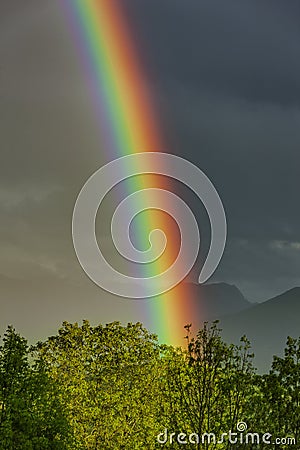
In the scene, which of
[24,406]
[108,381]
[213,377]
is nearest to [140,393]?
[108,381]

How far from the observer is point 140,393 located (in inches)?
1205

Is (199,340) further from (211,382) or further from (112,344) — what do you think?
(112,344)

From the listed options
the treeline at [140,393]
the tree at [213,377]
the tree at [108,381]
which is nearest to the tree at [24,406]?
the treeline at [140,393]

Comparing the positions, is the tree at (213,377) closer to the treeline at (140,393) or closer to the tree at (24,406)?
the treeline at (140,393)

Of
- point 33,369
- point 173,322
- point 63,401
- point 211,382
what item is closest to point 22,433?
point 33,369

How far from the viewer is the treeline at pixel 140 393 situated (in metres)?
19.2

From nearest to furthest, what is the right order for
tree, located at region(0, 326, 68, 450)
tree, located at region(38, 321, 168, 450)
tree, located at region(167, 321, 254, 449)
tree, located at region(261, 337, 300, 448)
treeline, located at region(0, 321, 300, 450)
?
1. tree, located at region(261, 337, 300, 448)
2. treeline, located at region(0, 321, 300, 450)
3. tree, located at region(167, 321, 254, 449)
4. tree, located at region(0, 326, 68, 450)
5. tree, located at region(38, 321, 168, 450)

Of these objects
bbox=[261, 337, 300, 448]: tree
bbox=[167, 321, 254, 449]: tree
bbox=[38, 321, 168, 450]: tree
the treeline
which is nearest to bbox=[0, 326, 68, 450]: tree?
the treeline

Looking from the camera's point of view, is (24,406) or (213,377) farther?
(24,406)

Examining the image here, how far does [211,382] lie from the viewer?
64.2ft

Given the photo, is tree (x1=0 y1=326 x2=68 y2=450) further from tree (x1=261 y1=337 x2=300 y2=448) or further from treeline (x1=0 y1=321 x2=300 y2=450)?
tree (x1=261 y1=337 x2=300 y2=448)

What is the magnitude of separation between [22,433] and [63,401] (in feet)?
26.2

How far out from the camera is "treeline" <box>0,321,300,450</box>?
19167 mm

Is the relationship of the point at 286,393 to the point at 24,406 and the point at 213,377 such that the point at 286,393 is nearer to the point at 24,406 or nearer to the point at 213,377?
the point at 213,377
